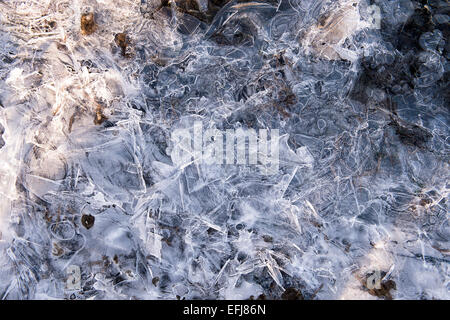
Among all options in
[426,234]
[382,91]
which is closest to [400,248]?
[426,234]

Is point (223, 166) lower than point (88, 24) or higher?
lower
